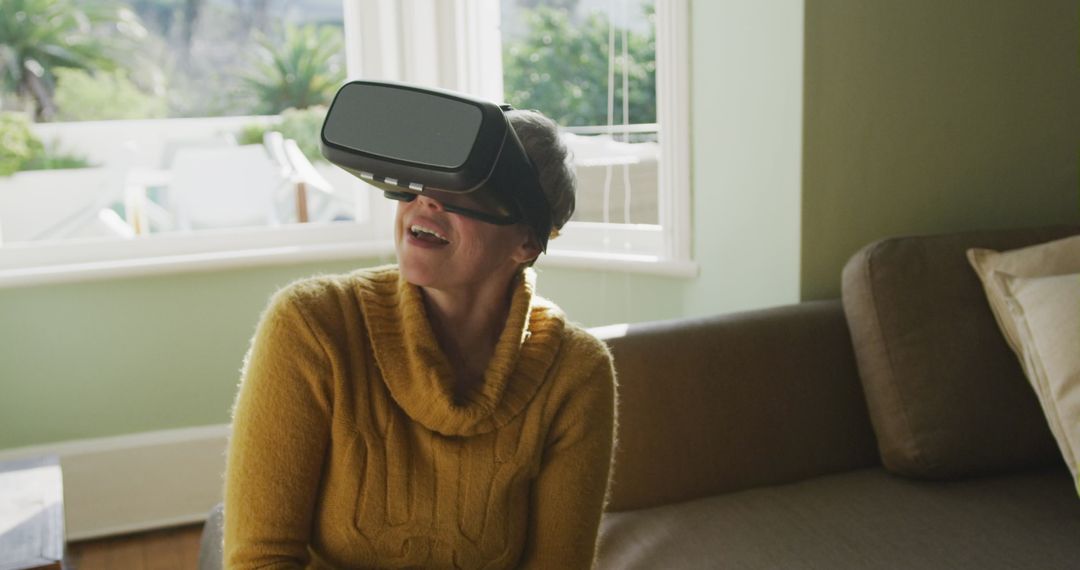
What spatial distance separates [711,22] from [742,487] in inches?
40.9

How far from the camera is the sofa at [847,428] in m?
1.69

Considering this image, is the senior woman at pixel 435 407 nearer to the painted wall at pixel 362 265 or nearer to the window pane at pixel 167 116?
the painted wall at pixel 362 265

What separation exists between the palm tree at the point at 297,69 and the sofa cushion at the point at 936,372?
1598 millimetres

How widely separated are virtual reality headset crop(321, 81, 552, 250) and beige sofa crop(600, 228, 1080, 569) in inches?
33.7

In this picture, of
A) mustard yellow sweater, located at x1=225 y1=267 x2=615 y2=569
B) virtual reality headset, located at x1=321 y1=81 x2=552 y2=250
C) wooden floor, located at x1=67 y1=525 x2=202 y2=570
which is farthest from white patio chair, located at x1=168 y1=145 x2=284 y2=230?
virtual reality headset, located at x1=321 y1=81 x2=552 y2=250

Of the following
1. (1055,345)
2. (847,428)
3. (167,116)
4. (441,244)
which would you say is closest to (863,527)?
(847,428)

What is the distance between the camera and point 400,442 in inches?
46.6

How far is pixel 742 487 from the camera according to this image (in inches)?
73.1

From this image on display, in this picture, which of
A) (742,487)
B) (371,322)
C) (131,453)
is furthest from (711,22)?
(131,453)

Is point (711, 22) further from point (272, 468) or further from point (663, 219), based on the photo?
point (272, 468)

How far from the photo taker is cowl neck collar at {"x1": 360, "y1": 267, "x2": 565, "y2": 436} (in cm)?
118

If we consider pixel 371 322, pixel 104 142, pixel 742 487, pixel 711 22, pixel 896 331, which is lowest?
pixel 742 487

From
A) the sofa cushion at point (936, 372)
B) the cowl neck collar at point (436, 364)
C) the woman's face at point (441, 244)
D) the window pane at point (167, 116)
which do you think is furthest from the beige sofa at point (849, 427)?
the window pane at point (167, 116)

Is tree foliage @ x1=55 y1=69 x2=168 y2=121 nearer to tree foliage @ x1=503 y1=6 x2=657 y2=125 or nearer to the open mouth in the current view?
tree foliage @ x1=503 y1=6 x2=657 y2=125
